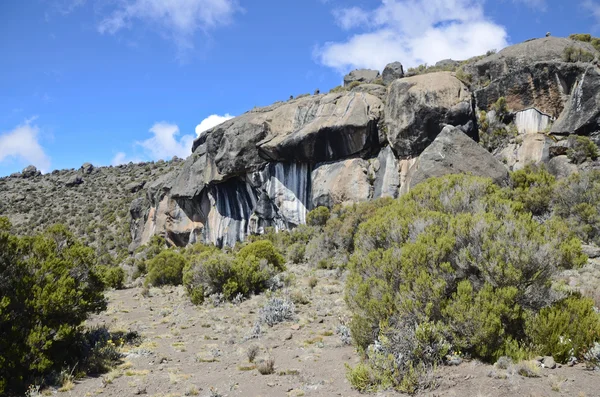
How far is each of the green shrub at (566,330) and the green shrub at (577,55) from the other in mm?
23488

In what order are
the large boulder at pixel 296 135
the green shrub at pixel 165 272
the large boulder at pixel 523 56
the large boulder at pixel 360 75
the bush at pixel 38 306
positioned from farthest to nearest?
the large boulder at pixel 360 75
the large boulder at pixel 296 135
the large boulder at pixel 523 56
the green shrub at pixel 165 272
the bush at pixel 38 306

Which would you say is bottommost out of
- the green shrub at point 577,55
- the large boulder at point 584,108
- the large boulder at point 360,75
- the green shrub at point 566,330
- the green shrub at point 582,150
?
the green shrub at point 566,330

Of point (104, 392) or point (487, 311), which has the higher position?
point (487, 311)

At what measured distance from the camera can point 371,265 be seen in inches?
283

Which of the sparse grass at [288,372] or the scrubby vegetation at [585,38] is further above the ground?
the scrubby vegetation at [585,38]

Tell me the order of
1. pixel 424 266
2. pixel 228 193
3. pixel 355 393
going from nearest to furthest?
pixel 355 393
pixel 424 266
pixel 228 193

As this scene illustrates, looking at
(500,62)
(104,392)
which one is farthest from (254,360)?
(500,62)

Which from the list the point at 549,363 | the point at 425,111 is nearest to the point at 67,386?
the point at 549,363

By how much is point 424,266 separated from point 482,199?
279cm

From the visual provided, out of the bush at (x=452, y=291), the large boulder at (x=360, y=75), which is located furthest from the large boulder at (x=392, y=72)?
the bush at (x=452, y=291)

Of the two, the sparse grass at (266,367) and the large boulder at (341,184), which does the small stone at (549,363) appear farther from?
the large boulder at (341,184)

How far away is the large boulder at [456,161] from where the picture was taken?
19.7 meters

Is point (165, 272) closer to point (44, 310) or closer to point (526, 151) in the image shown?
point (44, 310)

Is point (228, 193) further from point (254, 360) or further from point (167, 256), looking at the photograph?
point (254, 360)
